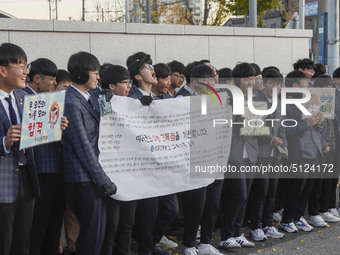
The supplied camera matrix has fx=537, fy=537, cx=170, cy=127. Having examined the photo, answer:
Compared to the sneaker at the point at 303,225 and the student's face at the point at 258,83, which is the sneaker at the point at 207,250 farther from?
the student's face at the point at 258,83

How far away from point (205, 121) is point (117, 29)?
13.7 feet

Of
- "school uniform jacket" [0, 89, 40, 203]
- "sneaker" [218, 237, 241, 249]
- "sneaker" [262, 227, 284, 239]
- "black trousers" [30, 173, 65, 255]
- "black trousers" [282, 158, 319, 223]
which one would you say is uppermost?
"school uniform jacket" [0, 89, 40, 203]

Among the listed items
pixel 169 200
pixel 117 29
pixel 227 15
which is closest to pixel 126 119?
pixel 169 200

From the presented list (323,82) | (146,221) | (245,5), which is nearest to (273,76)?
(323,82)

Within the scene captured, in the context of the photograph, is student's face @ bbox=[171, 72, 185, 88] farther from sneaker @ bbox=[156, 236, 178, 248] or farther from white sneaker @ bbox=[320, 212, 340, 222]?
white sneaker @ bbox=[320, 212, 340, 222]

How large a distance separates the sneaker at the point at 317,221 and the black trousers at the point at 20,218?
416 cm

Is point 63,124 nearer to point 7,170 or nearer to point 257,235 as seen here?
point 7,170

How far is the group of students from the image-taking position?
3928 mm

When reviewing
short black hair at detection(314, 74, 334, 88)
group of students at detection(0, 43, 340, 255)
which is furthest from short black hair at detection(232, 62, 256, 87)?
short black hair at detection(314, 74, 334, 88)

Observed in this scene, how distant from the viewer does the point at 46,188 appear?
4.50 m

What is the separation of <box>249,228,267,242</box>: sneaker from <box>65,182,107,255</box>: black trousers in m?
2.45

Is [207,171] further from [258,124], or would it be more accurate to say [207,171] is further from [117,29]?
[117,29]

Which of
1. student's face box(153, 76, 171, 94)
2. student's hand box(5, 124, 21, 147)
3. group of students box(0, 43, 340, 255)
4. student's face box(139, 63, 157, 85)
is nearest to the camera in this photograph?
student's hand box(5, 124, 21, 147)

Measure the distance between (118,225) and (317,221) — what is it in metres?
3.20
